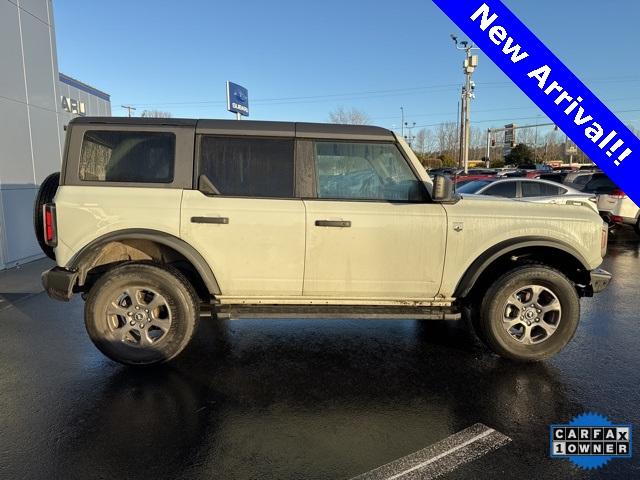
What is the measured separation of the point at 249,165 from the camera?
3.73 m

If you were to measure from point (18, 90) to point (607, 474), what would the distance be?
9697mm

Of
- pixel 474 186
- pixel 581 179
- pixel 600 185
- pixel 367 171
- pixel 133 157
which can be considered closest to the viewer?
pixel 133 157

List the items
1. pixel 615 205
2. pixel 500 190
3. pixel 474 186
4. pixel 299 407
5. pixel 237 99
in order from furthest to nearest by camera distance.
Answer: pixel 237 99 → pixel 615 205 → pixel 474 186 → pixel 500 190 → pixel 299 407

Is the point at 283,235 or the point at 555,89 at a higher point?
the point at 555,89

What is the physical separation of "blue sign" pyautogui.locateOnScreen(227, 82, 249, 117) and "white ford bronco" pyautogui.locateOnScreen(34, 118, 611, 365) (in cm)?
1522

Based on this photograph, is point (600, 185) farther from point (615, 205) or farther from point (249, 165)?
point (249, 165)

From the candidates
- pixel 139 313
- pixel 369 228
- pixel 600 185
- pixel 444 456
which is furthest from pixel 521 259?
pixel 600 185

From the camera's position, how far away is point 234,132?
372 centimetres

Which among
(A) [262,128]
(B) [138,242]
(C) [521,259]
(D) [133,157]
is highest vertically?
(A) [262,128]

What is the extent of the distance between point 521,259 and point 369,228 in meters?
1.59

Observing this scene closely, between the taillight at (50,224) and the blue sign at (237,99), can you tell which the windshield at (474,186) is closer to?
the taillight at (50,224)

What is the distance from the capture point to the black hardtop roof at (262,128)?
3.69 m

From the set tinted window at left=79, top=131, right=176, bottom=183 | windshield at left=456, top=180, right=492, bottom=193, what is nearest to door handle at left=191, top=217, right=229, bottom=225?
tinted window at left=79, top=131, right=176, bottom=183

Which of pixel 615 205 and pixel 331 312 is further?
pixel 615 205
